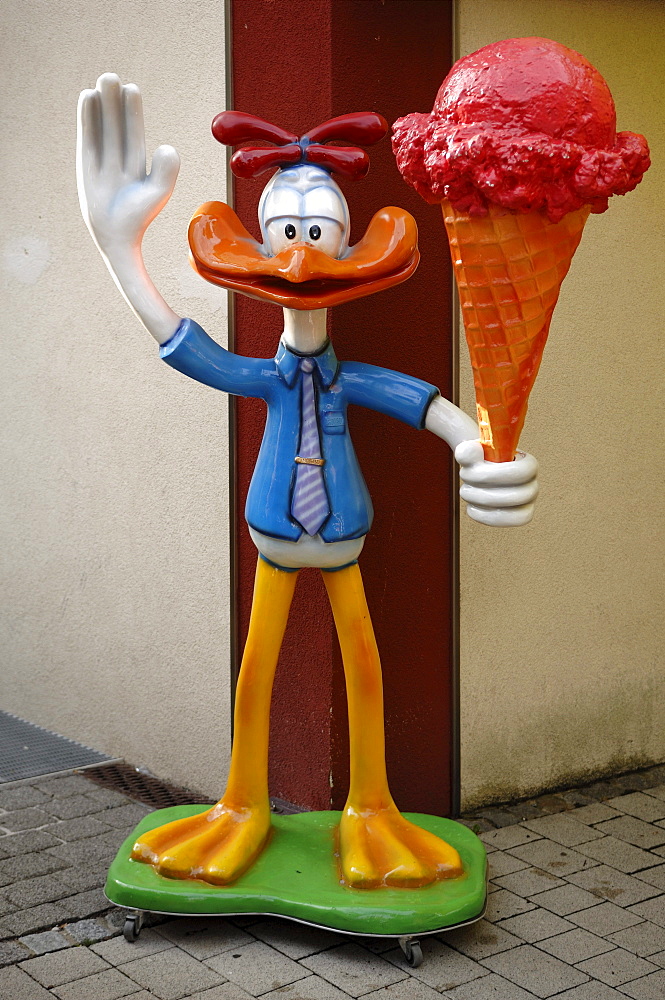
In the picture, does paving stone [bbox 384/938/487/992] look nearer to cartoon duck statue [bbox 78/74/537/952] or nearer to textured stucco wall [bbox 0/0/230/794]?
cartoon duck statue [bbox 78/74/537/952]

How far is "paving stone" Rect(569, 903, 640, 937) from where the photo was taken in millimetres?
3564

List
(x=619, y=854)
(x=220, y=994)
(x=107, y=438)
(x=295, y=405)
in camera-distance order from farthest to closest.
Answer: (x=107, y=438), (x=619, y=854), (x=295, y=405), (x=220, y=994)

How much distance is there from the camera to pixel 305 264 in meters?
3.13

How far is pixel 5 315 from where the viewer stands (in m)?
5.42

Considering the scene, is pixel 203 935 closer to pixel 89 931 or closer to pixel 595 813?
pixel 89 931

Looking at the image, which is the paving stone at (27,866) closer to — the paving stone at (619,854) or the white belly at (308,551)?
the white belly at (308,551)

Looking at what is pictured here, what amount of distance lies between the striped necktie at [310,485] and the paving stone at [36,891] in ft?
4.81

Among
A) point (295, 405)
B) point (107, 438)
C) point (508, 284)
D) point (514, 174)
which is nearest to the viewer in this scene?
point (514, 174)

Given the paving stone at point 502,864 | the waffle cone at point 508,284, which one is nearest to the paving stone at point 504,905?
the paving stone at point 502,864

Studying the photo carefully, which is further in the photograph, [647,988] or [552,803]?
[552,803]

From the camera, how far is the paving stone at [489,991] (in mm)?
3184

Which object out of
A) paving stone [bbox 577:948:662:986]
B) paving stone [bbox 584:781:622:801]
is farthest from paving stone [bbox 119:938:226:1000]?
paving stone [bbox 584:781:622:801]

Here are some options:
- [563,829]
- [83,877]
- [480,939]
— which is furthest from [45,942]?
[563,829]

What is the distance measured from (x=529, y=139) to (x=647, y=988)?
88.5 inches
